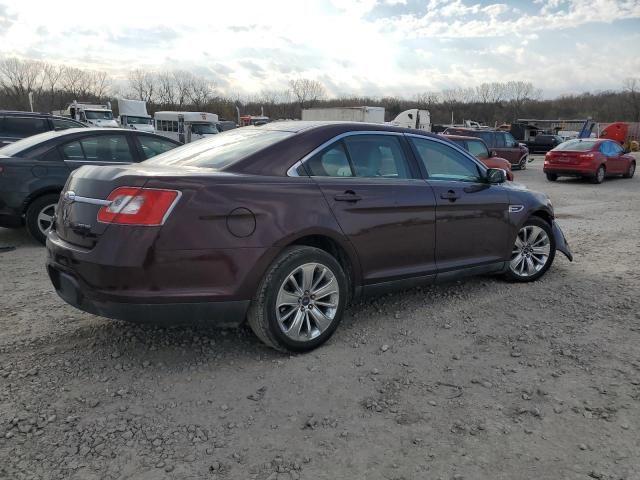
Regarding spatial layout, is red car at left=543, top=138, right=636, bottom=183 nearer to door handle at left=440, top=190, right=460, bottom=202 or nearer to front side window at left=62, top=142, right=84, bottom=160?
door handle at left=440, top=190, right=460, bottom=202

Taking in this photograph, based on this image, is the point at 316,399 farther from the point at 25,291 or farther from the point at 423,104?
the point at 423,104

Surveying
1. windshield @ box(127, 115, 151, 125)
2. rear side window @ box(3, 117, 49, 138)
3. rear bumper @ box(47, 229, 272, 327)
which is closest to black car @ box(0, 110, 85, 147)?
rear side window @ box(3, 117, 49, 138)

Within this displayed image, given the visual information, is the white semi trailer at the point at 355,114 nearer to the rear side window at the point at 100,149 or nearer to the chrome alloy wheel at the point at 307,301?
the rear side window at the point at 100,149

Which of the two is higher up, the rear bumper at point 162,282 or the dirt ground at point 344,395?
the rear bumper at point 162,282

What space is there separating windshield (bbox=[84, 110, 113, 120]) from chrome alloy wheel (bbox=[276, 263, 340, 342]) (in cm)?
3319

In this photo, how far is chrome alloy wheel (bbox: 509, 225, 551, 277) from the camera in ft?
17.2

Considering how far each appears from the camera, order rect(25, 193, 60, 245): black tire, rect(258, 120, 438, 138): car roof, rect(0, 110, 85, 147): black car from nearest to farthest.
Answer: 1. rect(258, 120, 438, 138): car roof
2. rect(25, 193, 60, 245): black tire
3. rect(0, 110, 85, 147): black car

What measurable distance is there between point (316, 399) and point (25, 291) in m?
3.24

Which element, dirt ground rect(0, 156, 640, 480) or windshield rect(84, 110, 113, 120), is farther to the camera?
windshield rect(84, 110, 113, 120)

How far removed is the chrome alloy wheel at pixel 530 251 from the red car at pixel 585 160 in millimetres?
12973

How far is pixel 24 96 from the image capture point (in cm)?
6888

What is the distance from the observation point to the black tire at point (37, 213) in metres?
6.38

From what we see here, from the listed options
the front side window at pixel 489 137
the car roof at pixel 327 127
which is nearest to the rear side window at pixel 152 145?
the car roof at pixel 327 127

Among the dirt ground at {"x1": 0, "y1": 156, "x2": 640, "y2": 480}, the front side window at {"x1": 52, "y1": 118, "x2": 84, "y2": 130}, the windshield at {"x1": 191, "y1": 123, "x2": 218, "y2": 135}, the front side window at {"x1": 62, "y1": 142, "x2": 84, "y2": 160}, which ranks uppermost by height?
the front side window at {"x1": 52, "y1": 118, "x2": 84, "y2": 130}
